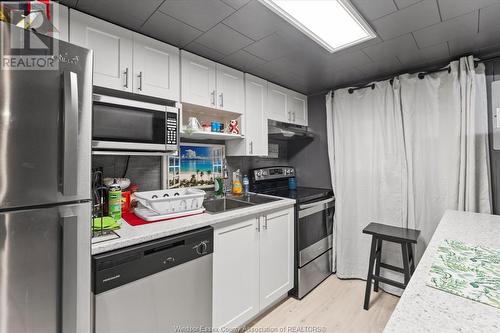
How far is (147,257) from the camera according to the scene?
3.86 ft

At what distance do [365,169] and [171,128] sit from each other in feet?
6.85

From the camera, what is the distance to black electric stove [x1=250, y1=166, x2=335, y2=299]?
2209 millimetres

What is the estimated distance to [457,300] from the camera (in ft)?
2.33

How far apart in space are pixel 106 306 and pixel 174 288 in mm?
334

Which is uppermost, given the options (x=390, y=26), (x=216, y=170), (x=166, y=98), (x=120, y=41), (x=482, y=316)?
(x=390, y=26)

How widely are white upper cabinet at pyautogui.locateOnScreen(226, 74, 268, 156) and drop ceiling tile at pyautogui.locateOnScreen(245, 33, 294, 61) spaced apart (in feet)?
1.25

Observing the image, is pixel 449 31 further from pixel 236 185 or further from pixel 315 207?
pixel 236 185

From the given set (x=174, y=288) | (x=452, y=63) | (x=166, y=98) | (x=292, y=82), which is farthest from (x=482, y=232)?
(x=166, y=98)

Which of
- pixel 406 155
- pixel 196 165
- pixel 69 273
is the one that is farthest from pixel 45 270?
pixel 406 155

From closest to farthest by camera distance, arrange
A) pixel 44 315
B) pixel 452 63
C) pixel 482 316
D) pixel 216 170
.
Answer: pixel 482 316 < pixel 44 315 < pixel 452 63 < pixel 216 170

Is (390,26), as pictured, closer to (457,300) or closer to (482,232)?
(482,232)

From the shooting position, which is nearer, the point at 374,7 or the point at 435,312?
the point at 435,312

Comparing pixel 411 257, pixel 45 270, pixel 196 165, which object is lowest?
pixel 411 257

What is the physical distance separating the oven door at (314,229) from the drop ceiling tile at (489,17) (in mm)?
1816
